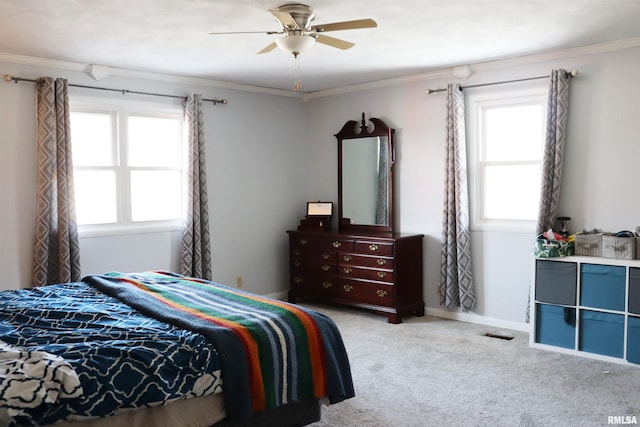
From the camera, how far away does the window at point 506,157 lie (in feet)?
16.0

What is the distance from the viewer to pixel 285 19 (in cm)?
314

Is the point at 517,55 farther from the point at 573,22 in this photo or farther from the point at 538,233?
the point at 538,233

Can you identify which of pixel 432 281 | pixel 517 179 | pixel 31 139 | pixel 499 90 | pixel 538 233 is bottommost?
pixel 432 281

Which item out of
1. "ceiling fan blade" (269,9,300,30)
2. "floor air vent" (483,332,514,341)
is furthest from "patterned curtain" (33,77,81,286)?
"floor air vent" (483,332,514,341)

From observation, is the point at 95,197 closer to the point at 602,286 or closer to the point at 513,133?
the point at 513,133

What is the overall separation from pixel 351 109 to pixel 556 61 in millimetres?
2145

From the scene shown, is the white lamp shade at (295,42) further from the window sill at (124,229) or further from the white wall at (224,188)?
the window sill at (124,229)

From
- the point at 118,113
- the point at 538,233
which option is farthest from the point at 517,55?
the point at 118,113

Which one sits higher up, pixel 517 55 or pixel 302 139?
pixel 517 55

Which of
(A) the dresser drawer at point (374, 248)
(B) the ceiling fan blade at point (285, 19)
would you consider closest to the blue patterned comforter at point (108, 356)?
(B) the ceiling fan blade at point (285, 19)

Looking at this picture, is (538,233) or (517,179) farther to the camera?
→ (517,179)

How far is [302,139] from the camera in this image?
21.4 ft

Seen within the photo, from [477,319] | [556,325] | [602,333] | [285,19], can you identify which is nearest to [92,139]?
[285,19]

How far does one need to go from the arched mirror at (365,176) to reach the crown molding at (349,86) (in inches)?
16.3
